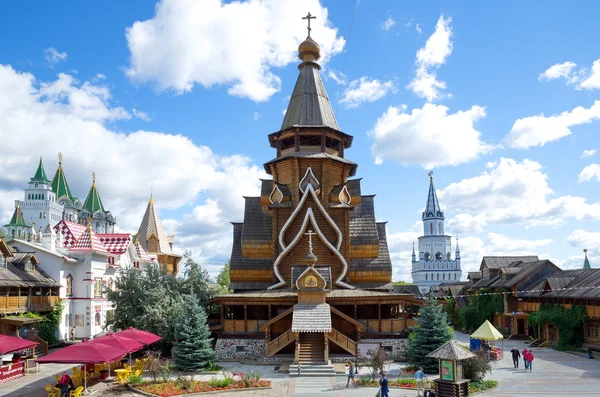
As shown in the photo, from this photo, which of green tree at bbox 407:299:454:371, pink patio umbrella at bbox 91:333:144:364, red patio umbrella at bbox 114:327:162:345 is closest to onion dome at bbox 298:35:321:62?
green tree at bbox 407:299:454:371

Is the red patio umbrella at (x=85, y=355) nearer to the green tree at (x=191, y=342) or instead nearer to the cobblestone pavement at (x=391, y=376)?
the cobblestone pavement at (x=391, y=376)

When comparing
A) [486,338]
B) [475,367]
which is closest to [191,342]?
[475,367]

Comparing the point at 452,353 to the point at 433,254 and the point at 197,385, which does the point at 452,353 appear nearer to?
the point at 197,385

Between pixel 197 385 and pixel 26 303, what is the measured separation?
15756 mm

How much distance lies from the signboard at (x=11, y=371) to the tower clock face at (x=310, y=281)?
14.2 m

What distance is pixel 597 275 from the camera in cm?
3344

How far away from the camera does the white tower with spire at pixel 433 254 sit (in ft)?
450

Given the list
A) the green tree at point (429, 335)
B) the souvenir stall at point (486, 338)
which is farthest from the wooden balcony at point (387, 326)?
the souvenir stall at point (486, 338)

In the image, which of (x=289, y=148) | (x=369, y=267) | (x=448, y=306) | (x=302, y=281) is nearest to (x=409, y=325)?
(x=369, y=267)

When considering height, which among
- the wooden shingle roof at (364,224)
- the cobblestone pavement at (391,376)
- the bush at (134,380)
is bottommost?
the cobblestone pavement at (391,376)

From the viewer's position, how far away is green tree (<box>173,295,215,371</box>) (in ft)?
77.5

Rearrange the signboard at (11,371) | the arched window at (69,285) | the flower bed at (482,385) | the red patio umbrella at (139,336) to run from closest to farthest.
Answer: the flower bed at (482,385)
the signboard at (11,371)
the red patio umbrella at (139,336)
the arched window at (69,285)

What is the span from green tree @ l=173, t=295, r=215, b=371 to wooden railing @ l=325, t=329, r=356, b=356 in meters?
6.23

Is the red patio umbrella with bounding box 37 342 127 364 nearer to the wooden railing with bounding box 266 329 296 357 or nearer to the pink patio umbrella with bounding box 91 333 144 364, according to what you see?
the pink patio umbrella with bounding box 91 333 144 364
